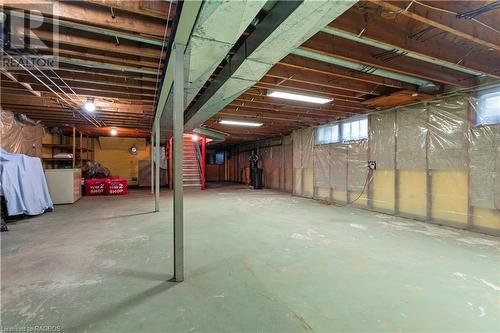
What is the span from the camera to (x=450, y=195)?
3998 mm

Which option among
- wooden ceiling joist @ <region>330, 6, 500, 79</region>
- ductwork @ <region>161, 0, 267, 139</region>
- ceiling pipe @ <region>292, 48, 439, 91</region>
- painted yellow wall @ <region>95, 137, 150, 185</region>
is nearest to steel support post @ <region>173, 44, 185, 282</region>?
ductwork @ <region>161, 0, 267, 139</region>

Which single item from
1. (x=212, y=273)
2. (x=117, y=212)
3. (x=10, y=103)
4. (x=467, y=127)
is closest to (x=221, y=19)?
(x=212, y=273)

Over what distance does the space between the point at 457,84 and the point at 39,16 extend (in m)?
5.12

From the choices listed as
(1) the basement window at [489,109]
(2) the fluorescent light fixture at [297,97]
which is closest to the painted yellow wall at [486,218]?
(1) the basement window at [489,109]

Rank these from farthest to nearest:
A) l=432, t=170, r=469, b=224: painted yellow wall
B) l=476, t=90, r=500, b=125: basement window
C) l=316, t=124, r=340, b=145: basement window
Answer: l=316, t=124, r=340, b=145: basement window
l=432, t=170, r=469, b=224: painted yellow wall
l=476, t=90, r=500, b=125: basement window

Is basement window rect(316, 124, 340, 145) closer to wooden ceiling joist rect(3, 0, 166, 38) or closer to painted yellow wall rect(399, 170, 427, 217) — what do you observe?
painted yellow wall rect(399, 170, 427, 217)

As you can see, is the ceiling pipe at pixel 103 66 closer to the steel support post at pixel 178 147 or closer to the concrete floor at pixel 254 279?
the steel support post at pixel 178 147

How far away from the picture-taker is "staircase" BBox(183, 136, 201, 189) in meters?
9.88

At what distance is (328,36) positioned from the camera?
2.55 m

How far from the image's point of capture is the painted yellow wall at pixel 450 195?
12.5 ft

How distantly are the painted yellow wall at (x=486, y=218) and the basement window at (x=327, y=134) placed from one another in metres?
3.36

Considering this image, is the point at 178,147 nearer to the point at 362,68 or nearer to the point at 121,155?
the point at 362,68

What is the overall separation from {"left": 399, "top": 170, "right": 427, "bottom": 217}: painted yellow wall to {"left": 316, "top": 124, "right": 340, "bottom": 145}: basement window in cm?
213

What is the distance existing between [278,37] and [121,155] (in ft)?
36.0
